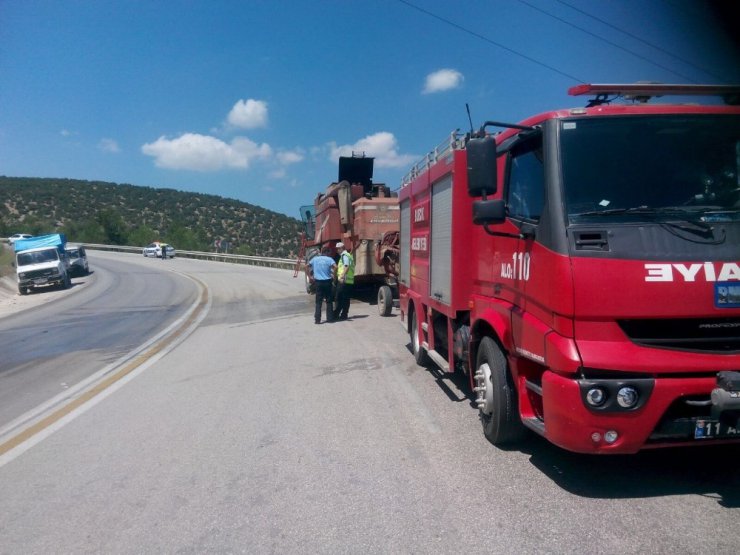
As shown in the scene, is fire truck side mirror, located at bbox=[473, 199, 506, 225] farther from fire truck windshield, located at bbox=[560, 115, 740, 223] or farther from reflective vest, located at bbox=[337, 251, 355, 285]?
reflective vest, located at bbox=[337, 251, 355, 285]

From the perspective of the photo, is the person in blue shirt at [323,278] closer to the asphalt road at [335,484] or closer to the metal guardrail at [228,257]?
the asphalt road at [335,484]

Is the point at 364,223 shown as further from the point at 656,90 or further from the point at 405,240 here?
the point at 656,90

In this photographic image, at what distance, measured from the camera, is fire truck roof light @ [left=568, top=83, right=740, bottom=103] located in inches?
208


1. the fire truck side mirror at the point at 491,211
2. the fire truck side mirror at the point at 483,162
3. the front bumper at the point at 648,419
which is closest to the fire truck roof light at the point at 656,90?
the fire truck side mirror at the point at 483,162

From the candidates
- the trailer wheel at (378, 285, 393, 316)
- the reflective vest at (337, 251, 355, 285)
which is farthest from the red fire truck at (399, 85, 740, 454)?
the trailer wheel at (378, 285, 393, 316)

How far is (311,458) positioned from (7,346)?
10.6 metres

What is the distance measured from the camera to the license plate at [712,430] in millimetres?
4133

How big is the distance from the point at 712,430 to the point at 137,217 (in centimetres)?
9578

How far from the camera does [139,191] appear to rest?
10550 centimetres

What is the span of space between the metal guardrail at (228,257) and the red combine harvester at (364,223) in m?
21.2

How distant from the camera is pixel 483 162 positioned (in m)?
4.95

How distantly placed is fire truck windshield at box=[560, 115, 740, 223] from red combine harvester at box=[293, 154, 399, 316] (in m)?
11.2

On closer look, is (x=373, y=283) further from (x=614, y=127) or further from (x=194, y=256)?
(x=194, y=256)

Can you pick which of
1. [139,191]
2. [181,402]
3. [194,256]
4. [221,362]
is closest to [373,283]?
[221,362]
